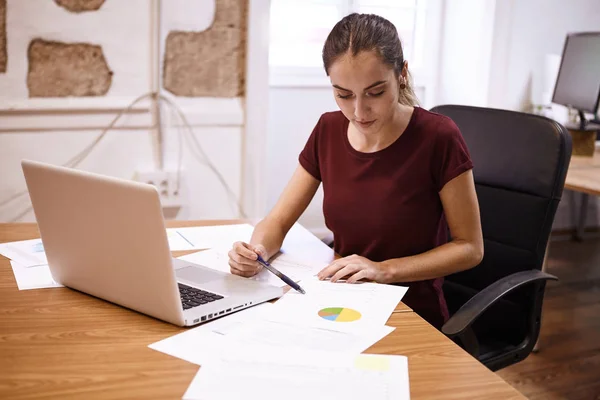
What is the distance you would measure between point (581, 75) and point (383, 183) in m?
2.05

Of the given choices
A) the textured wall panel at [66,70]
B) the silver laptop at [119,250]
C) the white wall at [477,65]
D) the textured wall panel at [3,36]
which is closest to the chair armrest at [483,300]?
the silver laptop at [119,250]

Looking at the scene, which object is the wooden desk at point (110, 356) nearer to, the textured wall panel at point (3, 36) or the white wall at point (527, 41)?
the textured wall panel at point (3, 36)

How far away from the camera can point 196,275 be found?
4.87ft

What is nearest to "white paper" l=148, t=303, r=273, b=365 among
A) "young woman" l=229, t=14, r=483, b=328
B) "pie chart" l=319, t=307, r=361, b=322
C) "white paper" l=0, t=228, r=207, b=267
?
"pie chart" l=319, t=307, r=361, b=322

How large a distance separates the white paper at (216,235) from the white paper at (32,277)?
14.2 inches

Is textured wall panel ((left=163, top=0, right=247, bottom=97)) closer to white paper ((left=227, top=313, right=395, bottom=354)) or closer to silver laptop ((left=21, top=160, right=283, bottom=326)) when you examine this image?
silver laptop ((left=21, top=160, right=283, bottom=326))

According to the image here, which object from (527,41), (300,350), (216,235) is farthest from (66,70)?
(527,41)

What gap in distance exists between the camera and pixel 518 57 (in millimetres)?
4039

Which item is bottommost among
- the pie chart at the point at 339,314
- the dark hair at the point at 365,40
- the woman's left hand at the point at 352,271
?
the pie chart at the point at 339,314

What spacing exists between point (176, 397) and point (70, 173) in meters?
0.47

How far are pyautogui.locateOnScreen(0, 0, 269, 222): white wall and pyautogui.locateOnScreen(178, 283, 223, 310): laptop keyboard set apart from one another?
174 centimetres

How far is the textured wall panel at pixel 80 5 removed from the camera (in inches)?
112

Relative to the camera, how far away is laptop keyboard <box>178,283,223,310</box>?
1324mm

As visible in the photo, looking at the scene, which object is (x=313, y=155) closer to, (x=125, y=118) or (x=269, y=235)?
(x=269, y=235)
